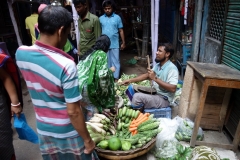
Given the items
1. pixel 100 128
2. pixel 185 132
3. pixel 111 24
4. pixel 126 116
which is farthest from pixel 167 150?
pixel 111 24

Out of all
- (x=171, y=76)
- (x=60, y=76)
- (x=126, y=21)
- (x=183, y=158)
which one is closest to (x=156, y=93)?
(x=171, y=76)

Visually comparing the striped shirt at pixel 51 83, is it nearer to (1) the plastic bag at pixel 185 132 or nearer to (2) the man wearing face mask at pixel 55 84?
(2) the man wearing face mask at pixel 55 84

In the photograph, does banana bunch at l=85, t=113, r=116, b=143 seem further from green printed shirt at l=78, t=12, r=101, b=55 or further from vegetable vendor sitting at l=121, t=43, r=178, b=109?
green printed shirt at l=78, t=12, r=101, b=55

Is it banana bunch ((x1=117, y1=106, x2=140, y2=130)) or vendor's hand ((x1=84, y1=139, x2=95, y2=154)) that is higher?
vendor's hand ((x1=84, y1=139, x2=95, y2=154))

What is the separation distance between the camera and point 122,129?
2.93m

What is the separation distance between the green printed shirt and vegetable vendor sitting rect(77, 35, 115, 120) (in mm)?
1360

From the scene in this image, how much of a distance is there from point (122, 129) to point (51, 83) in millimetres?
1836

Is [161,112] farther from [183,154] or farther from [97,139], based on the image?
[97,139]

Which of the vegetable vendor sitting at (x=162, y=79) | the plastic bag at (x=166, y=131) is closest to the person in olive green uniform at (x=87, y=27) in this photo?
the vegetable vendor sitting at (x=162, y=79)

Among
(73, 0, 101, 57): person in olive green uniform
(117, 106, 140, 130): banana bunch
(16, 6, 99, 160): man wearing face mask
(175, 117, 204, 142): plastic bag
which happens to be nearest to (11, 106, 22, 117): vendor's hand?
(16, 6, 99, 160): man wearing face mask

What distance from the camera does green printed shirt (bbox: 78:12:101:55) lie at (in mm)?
4598

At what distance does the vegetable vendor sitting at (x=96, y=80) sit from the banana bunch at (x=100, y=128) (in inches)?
14.4

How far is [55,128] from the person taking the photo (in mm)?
1534

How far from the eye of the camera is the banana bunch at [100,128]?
98.8 inches
